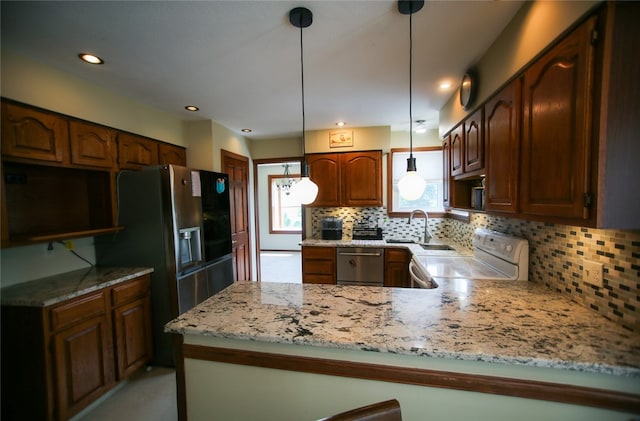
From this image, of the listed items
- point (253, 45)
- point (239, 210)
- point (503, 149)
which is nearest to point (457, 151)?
point (503, 149)

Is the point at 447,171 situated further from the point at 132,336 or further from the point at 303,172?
the point at 132,336

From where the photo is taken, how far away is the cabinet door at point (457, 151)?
7.10 feet

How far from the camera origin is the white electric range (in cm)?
169

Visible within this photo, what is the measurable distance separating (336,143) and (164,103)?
84.7 inches

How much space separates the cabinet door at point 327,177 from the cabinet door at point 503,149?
6.99 feet

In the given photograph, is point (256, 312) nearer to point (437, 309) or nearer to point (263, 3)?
point (437, 309)

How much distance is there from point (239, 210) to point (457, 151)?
296cm

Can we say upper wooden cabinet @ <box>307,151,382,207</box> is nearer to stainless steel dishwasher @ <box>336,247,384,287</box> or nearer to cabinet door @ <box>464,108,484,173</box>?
stainless steel dishwasher @ <box>336,247,384,287</box>

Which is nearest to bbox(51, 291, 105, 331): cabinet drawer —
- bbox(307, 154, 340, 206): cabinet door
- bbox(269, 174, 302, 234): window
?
bbox(307, 154, 340, 206): cabinet door

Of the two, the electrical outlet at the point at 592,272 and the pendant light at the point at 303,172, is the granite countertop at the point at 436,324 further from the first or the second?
the pendant light at the point at 303,172

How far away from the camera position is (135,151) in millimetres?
2492

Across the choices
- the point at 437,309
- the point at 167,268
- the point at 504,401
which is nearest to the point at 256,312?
the point at 437,309

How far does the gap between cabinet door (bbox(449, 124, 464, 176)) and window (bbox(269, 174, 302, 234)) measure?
527cm

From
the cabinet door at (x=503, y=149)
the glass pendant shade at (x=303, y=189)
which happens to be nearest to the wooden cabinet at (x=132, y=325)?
the glass pendant shade at (x=303, y=189)
